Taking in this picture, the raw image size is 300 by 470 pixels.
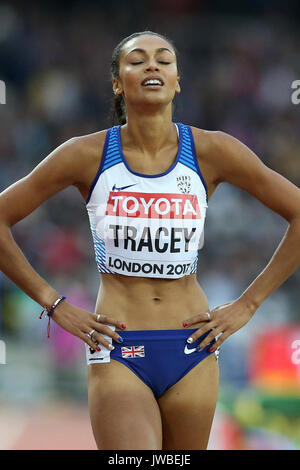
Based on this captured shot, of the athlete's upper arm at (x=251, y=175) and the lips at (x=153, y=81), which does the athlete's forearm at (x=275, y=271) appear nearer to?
the athlete's upper arm at (x=251, y=175)

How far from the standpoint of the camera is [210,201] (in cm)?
1002

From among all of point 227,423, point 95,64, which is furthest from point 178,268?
point 95,64

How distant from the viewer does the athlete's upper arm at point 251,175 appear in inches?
134

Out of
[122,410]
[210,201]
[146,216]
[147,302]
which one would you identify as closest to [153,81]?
[146,216]

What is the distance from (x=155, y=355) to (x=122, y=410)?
0.30m

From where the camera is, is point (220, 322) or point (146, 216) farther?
point (220, 322)

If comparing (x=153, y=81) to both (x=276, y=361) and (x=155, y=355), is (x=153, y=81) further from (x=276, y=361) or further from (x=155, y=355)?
(x=276, y=361)

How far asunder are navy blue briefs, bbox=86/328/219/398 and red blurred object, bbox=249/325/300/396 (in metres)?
3.63

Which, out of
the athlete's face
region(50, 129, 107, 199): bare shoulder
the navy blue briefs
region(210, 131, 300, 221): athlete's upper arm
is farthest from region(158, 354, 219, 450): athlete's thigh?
the athlete's face

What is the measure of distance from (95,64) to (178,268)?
9835 millimetres

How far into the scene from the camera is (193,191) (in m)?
3.35

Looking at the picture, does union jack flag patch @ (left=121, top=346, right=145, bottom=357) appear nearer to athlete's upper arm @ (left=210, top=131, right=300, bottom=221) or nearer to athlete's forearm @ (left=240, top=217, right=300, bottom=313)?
athlete's forearm @ (left=240, top=217, right=300, bottom=313)

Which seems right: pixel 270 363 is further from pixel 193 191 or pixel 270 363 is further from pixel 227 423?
pixel 193 191

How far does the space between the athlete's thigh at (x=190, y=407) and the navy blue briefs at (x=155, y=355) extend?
4 centimetres
